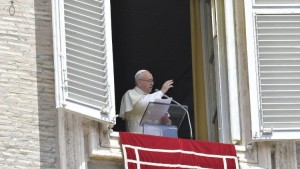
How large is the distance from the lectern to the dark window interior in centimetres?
284

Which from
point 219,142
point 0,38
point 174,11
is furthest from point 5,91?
point 174,11

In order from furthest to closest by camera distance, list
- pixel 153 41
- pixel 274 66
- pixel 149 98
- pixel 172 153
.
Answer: pixel 153 41
pixel 149 98
pixel 274 66
pixel 172 153

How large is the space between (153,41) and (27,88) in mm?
4498

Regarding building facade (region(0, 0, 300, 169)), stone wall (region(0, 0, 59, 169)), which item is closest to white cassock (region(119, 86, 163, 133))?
building facade (region(0, 0, 300, 169))

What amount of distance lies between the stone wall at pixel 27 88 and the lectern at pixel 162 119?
3.45ft

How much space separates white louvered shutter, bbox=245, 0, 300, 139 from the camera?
20.7 m

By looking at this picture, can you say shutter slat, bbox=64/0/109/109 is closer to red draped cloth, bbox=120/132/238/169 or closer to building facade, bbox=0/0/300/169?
building facade, bbox=0/0/300/169

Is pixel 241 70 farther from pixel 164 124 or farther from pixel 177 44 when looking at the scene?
pixel 177 44

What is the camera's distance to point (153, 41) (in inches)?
963

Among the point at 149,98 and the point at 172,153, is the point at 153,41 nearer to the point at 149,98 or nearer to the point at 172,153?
the point at 149,98

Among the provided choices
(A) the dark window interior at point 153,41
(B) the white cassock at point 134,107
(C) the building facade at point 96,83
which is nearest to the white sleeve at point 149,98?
(B) the white cassock at point 134,107

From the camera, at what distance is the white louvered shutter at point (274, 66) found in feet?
67.8

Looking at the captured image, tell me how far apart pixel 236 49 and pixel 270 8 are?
1.48 ft

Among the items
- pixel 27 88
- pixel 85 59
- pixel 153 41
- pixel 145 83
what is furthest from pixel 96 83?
pixel 153 41
